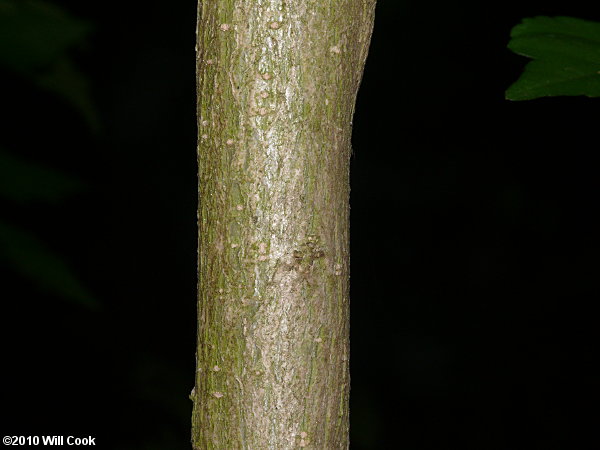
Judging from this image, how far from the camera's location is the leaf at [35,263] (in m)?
1.18

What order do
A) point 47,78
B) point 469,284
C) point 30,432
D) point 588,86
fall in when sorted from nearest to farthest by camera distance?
point 588,86, point 47,78, point 30,432, point 469,284

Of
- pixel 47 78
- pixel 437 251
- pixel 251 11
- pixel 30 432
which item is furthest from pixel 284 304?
pixel 437 251

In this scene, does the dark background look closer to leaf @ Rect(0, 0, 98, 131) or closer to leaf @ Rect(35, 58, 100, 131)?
leaf @ Rect(35, 58, 100, 131)

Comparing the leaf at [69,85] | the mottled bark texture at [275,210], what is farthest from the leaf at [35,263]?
the mottled bark texture at [275,210]

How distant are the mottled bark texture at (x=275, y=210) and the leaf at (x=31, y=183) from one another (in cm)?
74

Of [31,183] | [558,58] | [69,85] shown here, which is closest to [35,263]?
[31,183]

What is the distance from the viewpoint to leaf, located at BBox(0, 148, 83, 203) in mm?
1224

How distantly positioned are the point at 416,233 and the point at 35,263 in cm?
149

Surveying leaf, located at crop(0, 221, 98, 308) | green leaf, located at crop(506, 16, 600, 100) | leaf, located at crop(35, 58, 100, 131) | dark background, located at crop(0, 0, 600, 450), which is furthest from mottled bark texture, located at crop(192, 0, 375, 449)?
dark background, located at crop(0, 0, 600, 450)

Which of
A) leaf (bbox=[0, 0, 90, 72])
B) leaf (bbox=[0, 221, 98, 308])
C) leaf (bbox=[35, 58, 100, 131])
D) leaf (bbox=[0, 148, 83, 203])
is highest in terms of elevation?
leaf (bbox=[35, 58, 100, 131])

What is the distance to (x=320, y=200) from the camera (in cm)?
57

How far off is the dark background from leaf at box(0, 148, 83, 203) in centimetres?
86

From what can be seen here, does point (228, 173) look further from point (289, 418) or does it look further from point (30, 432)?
point (30, 432)

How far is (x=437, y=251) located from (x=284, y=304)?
6.48ft
